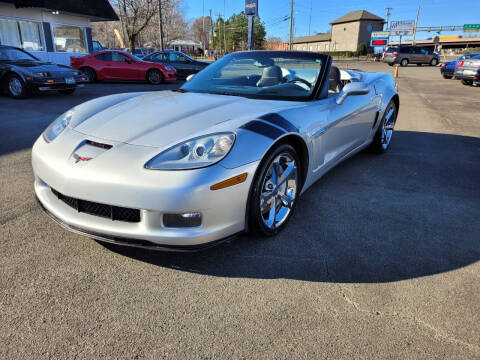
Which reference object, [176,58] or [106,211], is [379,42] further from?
[106,211]

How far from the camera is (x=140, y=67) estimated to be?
14.6 m

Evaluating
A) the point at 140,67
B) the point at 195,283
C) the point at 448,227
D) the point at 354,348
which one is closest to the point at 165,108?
the point at 195,283

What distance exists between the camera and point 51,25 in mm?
18938

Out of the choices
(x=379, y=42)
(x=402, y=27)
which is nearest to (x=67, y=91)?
(x=379, y=42)

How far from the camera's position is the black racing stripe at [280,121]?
2.52m

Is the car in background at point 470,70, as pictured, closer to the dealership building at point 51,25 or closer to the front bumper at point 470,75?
the front bumper at point 470,75

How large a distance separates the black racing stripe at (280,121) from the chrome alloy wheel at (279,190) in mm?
186

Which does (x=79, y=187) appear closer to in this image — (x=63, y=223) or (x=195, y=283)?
(x=63, y=223)

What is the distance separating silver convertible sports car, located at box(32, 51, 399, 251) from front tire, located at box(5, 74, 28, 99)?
7.54 metres

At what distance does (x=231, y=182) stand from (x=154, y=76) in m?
13.7

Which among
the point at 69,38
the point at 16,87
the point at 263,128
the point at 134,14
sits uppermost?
the point at 134,14

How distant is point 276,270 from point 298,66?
84.6 inches

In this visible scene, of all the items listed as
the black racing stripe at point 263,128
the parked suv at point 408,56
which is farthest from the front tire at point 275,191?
the parked suv at point 408,56

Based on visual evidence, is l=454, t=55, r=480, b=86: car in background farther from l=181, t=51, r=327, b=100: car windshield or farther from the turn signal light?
the turn signal light
